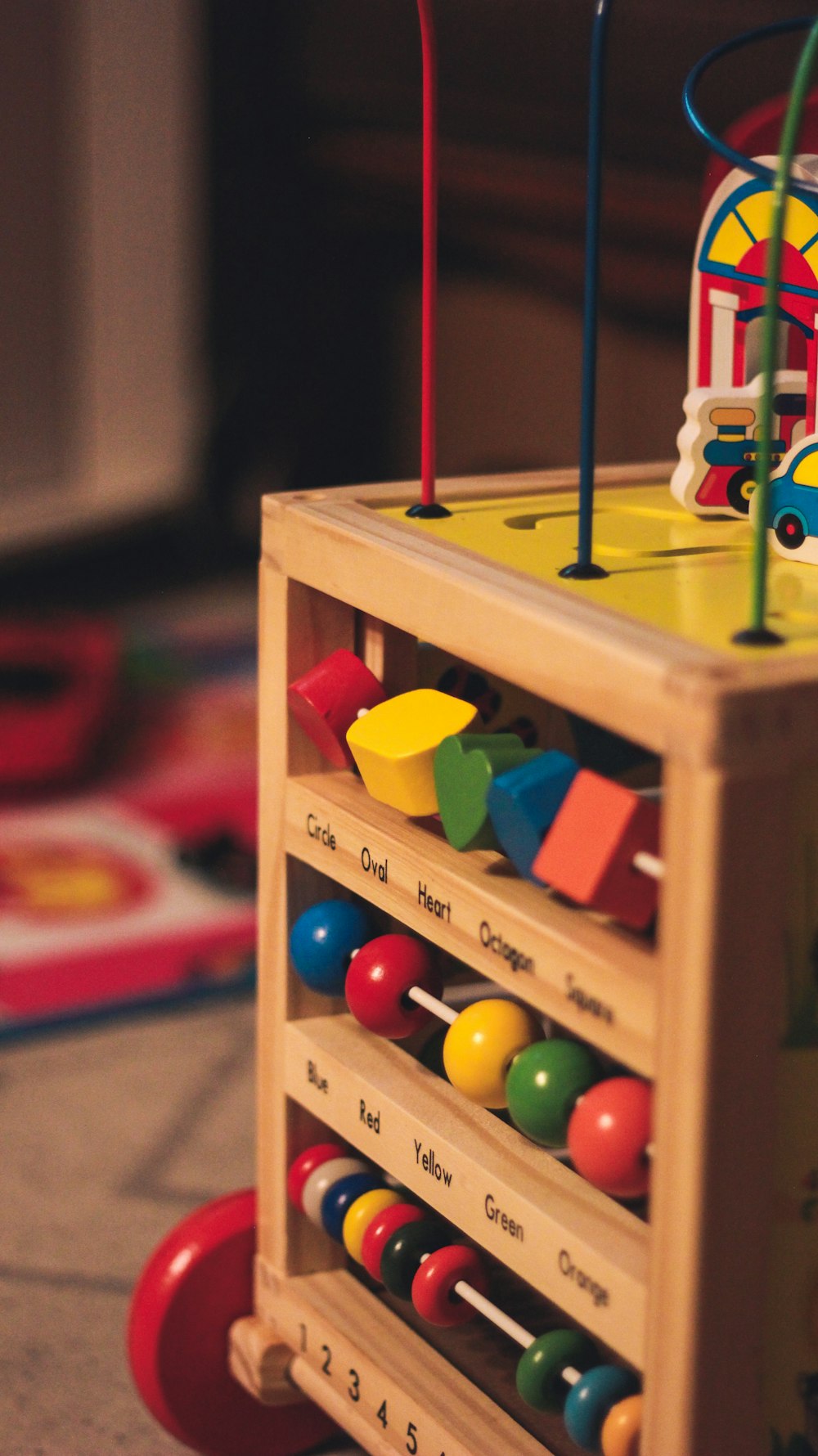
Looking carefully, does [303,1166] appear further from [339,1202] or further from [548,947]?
[548,947]

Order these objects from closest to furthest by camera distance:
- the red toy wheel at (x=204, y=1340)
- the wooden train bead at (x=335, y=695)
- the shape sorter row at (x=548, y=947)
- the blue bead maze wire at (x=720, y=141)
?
the shape sorter row at (x=548, y=947) < the blue bead maze wire at (x=720, y=141) < the wooden train bead at (x=335, y=695) < the red toy wheel at (x=204, y=1340)

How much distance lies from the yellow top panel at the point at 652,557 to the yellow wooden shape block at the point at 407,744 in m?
0.07

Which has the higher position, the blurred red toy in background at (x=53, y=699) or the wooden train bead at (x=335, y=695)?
the wooden train bead at (x=335, y=695)

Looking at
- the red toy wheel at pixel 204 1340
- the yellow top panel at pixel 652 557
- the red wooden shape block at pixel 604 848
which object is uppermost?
the yellow top panel at pixel 652 557

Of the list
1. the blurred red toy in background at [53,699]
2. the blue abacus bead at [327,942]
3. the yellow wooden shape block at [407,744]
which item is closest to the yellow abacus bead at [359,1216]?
the blue abacus bead at [327,942]

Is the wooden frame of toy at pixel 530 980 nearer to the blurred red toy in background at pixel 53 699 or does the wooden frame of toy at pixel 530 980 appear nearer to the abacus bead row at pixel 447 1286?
the abacus bead row at pixel 447 1286

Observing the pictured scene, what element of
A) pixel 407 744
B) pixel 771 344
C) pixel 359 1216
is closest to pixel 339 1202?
pixel 359 1216

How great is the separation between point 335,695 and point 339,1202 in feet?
0.82

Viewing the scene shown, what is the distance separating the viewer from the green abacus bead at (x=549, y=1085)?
2.21 ft

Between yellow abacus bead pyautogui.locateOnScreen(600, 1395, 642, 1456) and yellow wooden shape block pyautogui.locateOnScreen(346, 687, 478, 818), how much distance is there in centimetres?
26

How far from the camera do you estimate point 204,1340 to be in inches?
34.7

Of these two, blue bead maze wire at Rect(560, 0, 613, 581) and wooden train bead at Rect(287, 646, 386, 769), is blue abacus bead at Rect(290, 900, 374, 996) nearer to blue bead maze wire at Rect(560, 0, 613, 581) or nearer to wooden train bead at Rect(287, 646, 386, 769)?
wooden train bead at Rect(287, 646, 386, 769)

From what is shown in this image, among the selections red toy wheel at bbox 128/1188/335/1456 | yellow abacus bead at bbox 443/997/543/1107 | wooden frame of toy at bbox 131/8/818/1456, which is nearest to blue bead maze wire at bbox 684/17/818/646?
wooden frame of toy at bbox 131/8/818/1456

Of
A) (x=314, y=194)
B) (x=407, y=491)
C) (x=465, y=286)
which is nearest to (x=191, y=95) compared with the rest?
(x=314, y=194)
